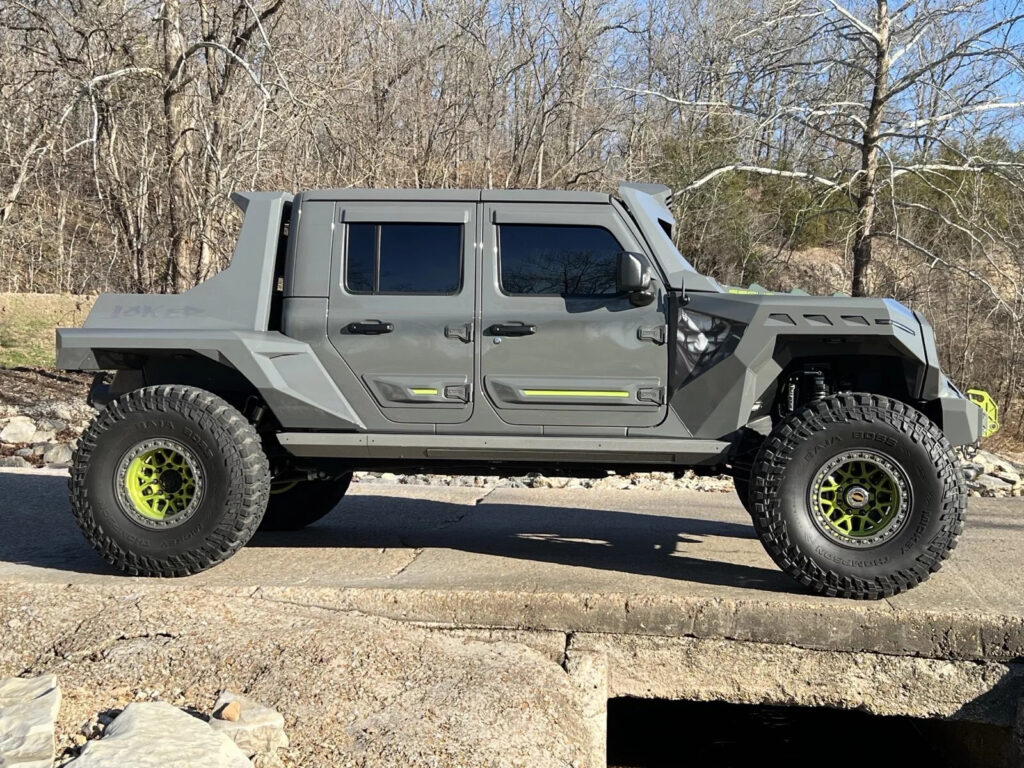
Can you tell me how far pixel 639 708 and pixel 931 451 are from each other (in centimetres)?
286

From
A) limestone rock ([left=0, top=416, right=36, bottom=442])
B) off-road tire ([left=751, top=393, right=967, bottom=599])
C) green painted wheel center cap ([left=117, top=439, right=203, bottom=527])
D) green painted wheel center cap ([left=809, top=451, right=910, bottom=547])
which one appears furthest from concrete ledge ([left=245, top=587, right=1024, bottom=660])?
limestone rock ([left=0, top=416, right=36, bottom=442])

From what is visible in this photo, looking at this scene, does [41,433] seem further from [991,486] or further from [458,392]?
[991,486]

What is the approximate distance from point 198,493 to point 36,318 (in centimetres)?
1484

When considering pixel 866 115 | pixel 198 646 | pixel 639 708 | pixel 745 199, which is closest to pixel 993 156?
pixel 866 115

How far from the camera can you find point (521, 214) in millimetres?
5000

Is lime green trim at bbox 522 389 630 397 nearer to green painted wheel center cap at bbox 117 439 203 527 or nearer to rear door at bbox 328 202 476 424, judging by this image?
rear door at bbox 328 202 476 424

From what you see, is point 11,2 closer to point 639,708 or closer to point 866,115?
point 639,708

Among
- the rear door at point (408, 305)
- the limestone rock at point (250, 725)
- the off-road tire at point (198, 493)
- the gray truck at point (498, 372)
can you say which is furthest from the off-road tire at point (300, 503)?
the limestone rock at point (250, 725)

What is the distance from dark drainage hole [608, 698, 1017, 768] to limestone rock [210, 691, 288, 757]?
8.93ft

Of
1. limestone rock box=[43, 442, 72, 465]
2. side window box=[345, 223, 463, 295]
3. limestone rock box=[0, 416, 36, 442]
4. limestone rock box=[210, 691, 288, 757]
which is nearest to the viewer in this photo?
limestone rock box=[210, 691, 288, 757]

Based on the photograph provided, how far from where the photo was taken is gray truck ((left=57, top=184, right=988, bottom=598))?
4637mm

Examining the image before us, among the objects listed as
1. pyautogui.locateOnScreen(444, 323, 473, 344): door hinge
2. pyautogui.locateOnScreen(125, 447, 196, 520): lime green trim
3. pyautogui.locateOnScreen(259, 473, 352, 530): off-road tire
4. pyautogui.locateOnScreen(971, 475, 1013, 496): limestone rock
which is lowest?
pyautogui.locateOnScreen(971, 475, 1013, 496): limestone rock

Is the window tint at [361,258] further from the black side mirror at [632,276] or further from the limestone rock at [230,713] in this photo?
the limestone rock at [230,713]

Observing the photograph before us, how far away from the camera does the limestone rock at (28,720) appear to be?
3.21 metres
